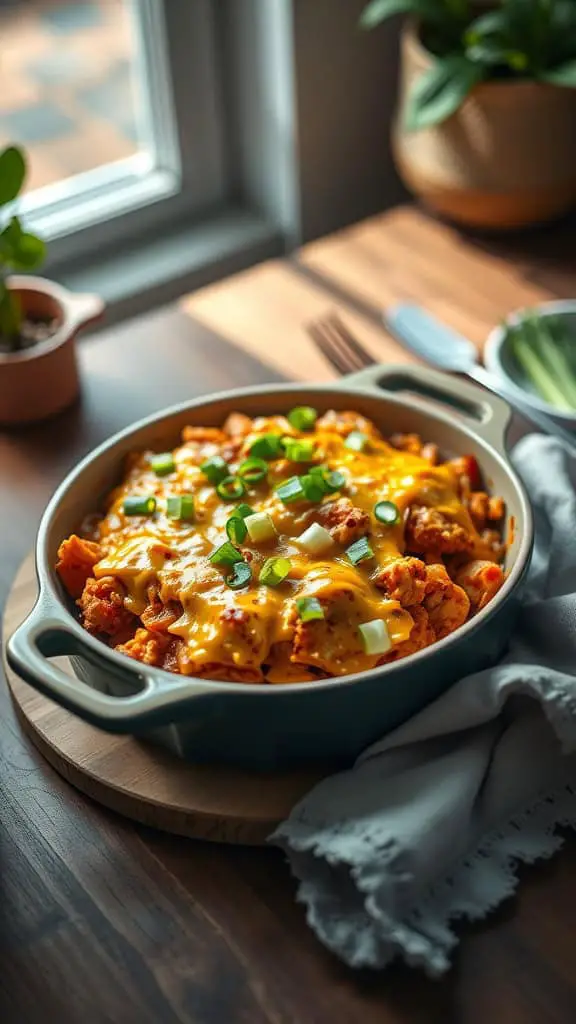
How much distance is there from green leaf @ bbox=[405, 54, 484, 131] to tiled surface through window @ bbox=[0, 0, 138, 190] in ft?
2.61

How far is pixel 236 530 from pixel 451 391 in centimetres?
36

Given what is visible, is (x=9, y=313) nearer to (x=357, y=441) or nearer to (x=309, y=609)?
(x=357, y=441)

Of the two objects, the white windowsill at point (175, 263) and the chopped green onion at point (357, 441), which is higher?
the chopped green onion at point (357, 441)

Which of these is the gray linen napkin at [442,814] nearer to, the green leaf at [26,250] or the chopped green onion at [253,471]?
the chopped green onion at [253,471]

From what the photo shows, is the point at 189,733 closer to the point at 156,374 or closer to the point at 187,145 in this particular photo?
the point at 156,374

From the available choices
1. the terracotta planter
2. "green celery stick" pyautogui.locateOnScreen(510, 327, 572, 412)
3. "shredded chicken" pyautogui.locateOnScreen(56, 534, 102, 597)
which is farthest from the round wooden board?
"green celery stick" pyautogui.locateOnScreen(510, 327, 572, 412)

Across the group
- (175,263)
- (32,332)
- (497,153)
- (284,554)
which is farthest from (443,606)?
(175,263)

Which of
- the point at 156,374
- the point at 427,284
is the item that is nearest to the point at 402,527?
the point at 156,374

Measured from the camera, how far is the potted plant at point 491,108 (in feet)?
5.41

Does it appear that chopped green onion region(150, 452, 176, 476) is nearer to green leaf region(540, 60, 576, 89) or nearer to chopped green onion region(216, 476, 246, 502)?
chopped green onion region(216, 476, 246, 502)

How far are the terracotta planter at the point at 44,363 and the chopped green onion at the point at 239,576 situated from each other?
0.52 m

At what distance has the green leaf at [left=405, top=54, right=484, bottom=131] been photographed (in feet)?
5.34

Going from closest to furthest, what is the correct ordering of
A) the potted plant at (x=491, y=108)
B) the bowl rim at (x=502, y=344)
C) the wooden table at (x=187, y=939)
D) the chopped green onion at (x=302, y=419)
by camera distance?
the wooden table at (x=187, y=939) → the chopped green onion at (x=302, y=419) → the bowl rim at (x=502, y=344) → the potted plant at (x=491, y=108)

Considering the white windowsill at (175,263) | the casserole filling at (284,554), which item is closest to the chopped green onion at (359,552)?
the casserole filling at (284,554)
